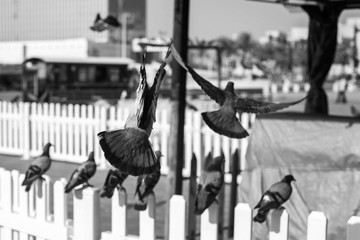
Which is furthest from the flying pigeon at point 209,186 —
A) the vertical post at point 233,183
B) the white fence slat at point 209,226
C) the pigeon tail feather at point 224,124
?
the vertical post at point 233,183

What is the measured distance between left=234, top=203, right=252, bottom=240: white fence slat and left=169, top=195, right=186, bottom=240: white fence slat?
12.6 inches

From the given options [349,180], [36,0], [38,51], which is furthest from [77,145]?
[36,0]

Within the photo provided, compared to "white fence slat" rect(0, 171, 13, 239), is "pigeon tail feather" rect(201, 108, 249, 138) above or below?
above

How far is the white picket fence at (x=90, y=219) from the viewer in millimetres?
3074

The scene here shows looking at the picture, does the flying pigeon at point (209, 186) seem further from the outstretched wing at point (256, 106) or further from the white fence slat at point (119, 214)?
the outstretched wing at point (256, 106)

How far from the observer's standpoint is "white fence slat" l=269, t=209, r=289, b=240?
10.0 ft

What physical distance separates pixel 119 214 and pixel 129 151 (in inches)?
60.7

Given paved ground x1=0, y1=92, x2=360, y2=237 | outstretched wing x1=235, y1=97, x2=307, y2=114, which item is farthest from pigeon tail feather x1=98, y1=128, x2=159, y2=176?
paved ground x1=0, y1=92, x2=360, y2=237

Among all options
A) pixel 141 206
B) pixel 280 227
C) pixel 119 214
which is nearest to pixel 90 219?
pixel 119 214

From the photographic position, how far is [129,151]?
2238 mm

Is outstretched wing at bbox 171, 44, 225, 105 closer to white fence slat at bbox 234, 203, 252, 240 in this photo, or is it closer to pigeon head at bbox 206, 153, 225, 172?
white fence slat at bbox 234, 203, 252, 240

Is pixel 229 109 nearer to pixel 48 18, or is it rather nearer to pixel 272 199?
pixel 272 199

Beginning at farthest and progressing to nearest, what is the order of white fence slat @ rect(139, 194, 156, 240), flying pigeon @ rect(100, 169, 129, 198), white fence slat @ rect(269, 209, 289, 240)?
flying pigeon @ rect(100, 169, 129, 198) → white fence slat @ rect(139, 194, 156, 240) → white fence slat @ rect(269, 209, 289, 240)

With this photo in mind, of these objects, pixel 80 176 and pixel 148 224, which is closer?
pixel 148 224
